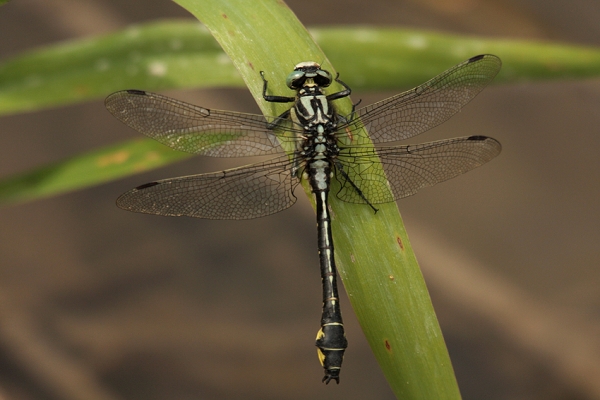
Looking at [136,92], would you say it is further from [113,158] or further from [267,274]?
[267,274]

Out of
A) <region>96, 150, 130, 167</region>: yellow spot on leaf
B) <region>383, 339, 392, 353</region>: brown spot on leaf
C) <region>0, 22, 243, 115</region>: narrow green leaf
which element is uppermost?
<region>0, 22, 243, 115</region>: narrow green leaf

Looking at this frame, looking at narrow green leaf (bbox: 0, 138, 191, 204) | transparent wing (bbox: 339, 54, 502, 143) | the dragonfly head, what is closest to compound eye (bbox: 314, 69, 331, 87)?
the dragonfly head

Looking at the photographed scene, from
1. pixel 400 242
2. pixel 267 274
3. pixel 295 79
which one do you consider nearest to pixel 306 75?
pixel 295 79

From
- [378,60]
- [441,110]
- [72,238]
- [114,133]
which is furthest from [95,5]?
[441,110]

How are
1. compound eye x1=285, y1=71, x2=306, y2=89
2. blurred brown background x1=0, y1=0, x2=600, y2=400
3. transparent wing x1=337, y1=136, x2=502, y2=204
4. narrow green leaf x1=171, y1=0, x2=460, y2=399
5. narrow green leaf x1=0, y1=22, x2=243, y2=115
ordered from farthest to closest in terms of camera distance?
blurred brown background x1=0, y1=0, x2=600, y2=400 < narrow green leaf x1=0, y1=22, x2=243, y2=115 < transparent wing x1=337, y1=136, x2=502, y2=204 < compound eye x1=285, y1=71, x2=306, y2=89 < narrow green leaf x1=171, y1=0, x2=460, y2=399

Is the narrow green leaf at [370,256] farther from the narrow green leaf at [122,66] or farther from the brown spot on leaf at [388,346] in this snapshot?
the narrow green leaf at [122,66]

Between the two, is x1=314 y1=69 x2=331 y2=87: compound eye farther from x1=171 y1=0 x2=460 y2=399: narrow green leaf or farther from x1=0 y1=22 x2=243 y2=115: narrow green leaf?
x1=0 y1=22 x2=243 y2=115: narrow green leaf

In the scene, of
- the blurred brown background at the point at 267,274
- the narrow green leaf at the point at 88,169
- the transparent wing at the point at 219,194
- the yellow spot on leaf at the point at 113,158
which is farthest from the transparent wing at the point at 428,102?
the blurred brown background at the point at 267,274

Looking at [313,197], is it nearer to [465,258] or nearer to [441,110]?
[441,110]
